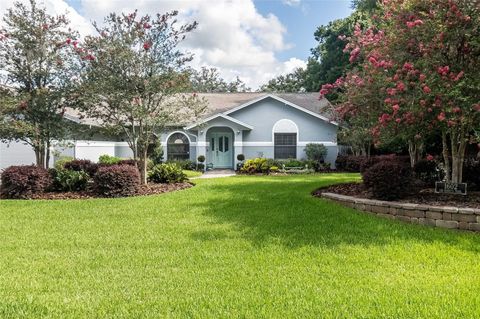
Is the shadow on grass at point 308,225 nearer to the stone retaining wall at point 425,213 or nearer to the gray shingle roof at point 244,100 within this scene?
the stone retaining wall at point 425,213

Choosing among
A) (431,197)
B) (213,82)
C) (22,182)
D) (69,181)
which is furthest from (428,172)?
(213,82)

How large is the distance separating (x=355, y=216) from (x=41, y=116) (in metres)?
11.2

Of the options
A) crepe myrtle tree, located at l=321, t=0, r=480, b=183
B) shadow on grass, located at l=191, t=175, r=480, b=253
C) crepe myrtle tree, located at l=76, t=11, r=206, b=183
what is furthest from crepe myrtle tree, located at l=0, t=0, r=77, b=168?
crepe myrtle tree, located at l=321, t=0, r=480, b=183

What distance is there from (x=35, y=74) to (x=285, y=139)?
581 inches

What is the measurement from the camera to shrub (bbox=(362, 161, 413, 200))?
847 cm

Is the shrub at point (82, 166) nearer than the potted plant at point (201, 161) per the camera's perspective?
Yes

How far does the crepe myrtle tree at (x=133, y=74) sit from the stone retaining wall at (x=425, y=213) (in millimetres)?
7175

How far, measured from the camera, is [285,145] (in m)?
23.7

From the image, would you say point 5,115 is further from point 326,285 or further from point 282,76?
point 282,76

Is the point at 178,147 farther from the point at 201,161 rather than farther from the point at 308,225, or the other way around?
the point at 308,225

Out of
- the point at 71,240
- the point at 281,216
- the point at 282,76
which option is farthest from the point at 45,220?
the point at 282,76

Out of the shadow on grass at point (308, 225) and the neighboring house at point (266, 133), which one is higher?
the neighboring house at point (266, 133)

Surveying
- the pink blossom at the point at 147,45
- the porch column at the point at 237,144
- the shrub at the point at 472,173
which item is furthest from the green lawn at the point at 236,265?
the porch column at the point at 237,144

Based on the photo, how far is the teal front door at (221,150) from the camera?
2416 cm
